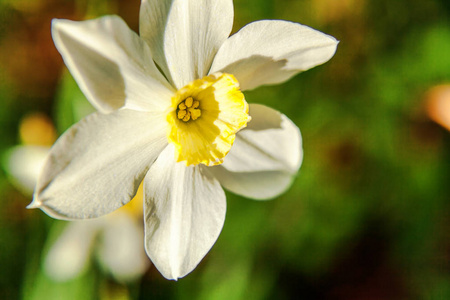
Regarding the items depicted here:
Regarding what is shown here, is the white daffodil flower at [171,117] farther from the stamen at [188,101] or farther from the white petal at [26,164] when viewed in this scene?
the white petal at [26,164]

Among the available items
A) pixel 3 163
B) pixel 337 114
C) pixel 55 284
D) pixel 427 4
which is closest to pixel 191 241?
pixel 55 284

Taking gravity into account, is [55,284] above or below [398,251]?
above

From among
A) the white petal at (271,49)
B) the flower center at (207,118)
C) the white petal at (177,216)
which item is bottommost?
the white petal at (177,216)

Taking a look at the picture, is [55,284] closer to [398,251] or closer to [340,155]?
[340,155]

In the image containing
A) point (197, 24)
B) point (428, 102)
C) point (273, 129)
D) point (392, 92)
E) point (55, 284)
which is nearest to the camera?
point (197, 24)

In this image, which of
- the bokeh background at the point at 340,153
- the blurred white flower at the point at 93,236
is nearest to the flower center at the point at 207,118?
the blurred white flower at the point at 93,236
